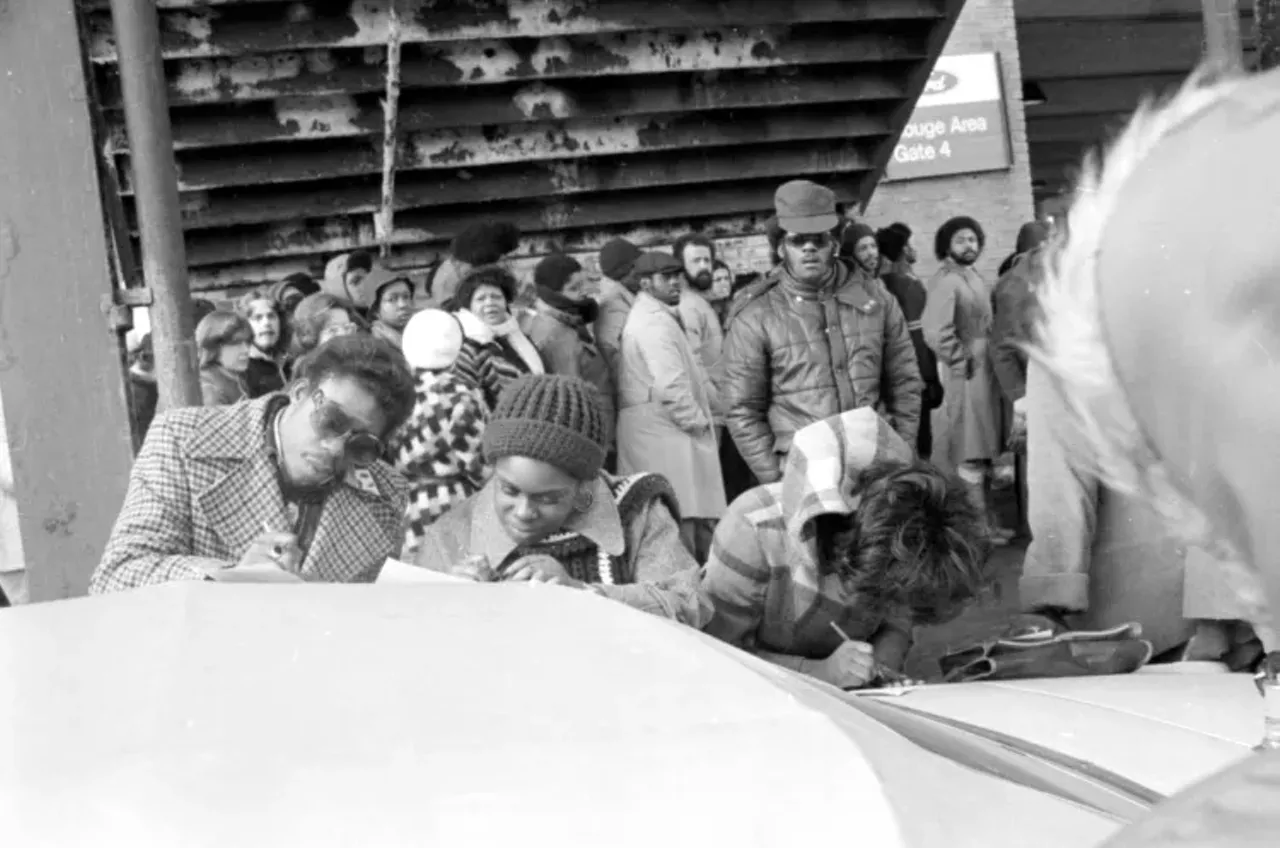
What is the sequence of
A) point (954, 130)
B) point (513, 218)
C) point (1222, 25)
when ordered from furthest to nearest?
1. point (954, 130)
2. point (513, 218)
3. point (1222, 25)

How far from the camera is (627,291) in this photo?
7602mm

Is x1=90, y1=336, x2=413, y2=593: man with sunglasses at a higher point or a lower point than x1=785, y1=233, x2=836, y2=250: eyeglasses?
lower

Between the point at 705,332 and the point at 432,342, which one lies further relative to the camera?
the point at 705,332

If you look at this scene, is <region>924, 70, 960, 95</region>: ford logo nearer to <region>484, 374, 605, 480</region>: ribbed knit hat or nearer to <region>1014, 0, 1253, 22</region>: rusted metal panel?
<region>1014, 0, 1253, 22</region>: rusted metal panel

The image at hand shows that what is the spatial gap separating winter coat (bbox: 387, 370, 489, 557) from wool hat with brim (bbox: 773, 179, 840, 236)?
174 centimetres

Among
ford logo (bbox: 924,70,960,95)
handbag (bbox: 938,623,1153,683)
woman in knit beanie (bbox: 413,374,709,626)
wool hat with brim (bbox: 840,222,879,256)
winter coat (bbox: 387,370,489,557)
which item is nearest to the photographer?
handbag (bbox: 938,623,1153,683)

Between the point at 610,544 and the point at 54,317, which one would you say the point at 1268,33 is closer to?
the point at 610,544

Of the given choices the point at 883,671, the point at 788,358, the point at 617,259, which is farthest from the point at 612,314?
the point at 883,671

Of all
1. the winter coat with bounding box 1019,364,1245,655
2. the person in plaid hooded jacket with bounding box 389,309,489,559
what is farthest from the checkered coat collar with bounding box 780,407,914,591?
the person in plaid hooded jacket with bounding box 389,309,489,559

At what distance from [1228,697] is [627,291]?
16.5 ft

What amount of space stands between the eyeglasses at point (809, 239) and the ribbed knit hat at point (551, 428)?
8.95 ft

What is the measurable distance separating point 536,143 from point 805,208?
1.74 metres

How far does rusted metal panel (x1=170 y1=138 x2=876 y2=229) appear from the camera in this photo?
24.6ft

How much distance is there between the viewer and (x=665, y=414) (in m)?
7.09
